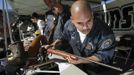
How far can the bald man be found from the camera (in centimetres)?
252

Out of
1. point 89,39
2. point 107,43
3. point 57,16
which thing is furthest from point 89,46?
point 57,16

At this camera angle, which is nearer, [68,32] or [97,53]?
[97,53]

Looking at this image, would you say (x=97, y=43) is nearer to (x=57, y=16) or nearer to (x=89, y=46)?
(x=89, y=46)

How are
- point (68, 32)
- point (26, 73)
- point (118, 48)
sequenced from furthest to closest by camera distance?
point (118, 48), point (68, 32), point (26, 73)

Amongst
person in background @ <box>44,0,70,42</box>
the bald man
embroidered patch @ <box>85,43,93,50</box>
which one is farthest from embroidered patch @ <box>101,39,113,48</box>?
person in background @ <box>44,0,70,42</box>

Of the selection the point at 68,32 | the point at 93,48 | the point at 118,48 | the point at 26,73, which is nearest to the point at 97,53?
the point at 93,48

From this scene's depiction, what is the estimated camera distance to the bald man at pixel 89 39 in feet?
8.26

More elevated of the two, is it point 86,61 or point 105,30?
point 105,30

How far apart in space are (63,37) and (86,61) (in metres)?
0.57

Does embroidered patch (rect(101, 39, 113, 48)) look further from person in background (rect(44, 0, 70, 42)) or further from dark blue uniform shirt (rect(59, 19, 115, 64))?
person in background (rect(44, 0, 70, 42))

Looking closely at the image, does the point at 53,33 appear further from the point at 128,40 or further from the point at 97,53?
the point at 97,53

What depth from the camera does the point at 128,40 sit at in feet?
11.8

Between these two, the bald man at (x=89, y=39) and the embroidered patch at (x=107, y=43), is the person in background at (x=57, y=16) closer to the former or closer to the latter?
the bald man at (x=89, y=39)

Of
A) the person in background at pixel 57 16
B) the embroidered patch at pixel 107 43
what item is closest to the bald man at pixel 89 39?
the embroidered patch at pixel 107 43
